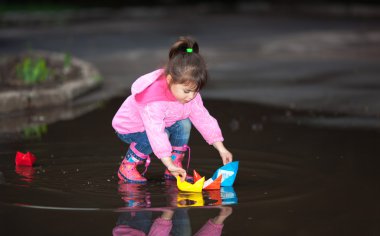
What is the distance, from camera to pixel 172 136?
5602 millimetres

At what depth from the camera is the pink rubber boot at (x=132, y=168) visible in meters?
5.39

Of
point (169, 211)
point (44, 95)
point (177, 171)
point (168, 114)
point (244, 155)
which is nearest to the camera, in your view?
point (169, 211)

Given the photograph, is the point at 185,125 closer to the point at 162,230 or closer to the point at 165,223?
the point at 165,223

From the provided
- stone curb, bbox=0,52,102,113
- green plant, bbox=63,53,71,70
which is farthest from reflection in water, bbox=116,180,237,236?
green plant, bbox=63,53,71,70

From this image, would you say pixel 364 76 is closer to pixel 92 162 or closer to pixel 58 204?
pixel 92 162

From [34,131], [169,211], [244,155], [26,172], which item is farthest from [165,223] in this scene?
[34,131]

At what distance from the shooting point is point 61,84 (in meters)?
9.25

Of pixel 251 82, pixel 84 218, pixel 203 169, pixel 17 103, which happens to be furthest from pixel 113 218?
pixel 251 82

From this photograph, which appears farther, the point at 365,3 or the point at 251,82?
the point at 365,3

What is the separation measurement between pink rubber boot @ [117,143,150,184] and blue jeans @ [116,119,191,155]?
0.03 metres

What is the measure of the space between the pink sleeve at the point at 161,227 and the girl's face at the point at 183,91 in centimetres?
99

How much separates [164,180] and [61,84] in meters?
4.02

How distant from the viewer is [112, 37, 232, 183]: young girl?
506cm

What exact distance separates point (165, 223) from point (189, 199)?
0.59 m
